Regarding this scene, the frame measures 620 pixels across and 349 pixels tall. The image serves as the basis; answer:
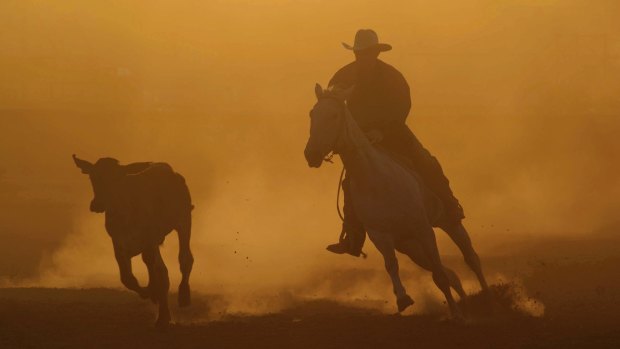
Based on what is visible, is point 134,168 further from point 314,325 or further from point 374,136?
point 374,136

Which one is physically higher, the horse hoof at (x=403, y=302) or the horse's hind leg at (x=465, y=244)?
the horse's hind leg at (x=465, y=244)

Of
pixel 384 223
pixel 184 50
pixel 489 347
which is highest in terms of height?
pixel 184 50

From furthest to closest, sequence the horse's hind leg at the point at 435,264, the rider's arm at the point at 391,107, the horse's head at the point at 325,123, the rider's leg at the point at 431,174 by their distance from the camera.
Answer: the rider's leg at the point at 431,174 < the rider's arm at the point at 391,107 < the horse's hind leg at the point at 435,264 < the horse's head at the point at 325,123

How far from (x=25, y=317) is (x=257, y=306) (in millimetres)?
3422

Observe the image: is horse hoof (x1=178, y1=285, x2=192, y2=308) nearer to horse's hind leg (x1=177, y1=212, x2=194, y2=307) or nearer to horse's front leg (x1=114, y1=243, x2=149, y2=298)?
horse's hind leg (x1=177, y1=212, x2=194, y2=307)

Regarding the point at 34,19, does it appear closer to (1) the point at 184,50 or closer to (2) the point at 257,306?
(1) the point at 184,50

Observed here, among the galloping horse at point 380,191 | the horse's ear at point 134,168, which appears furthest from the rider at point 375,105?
the horse's ear at point 134,168

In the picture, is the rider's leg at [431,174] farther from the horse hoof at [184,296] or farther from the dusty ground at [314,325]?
the horse hoof at [184,296]

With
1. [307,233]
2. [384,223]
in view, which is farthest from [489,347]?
[307,233]

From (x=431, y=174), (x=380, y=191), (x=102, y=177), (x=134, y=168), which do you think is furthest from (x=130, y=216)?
(x=431, y=174)

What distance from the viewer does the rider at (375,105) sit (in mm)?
16688

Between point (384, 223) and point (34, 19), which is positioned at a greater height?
point (34, 19)

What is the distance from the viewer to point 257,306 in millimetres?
19969

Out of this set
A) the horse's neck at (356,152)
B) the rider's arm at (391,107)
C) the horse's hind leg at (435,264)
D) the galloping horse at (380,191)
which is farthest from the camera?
the rider's arm at (391,107)
